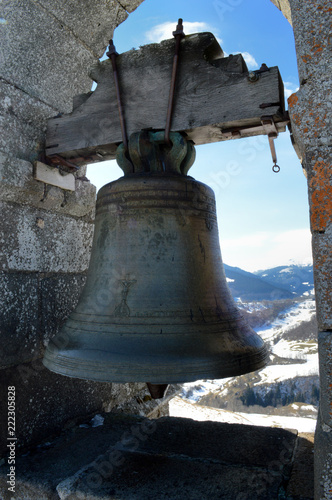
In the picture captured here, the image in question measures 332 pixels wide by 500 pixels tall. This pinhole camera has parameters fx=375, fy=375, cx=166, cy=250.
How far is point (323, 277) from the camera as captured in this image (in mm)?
934

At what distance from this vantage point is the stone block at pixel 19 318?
150 centimetres

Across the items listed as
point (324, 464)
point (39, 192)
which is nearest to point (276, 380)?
point (39, 192)

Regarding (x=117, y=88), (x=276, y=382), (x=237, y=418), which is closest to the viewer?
(x=117, y=88)

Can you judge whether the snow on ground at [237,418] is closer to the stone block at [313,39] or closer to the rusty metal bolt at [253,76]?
the rusty metal bolt at [253,76]

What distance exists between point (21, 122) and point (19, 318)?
848mm

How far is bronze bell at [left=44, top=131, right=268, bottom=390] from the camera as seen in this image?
1.10m

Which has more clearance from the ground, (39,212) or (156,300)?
(39,212)

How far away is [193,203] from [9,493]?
123cm

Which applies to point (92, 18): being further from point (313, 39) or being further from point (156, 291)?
point (156, 291)

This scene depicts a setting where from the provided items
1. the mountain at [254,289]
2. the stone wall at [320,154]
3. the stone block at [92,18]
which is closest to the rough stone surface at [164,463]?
the stone wall at [320,154]

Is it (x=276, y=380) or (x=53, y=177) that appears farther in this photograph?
(x=276, y=380)

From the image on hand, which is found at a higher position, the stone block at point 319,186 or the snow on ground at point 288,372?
the stone block at point 319,186

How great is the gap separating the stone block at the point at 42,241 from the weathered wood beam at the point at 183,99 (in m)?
0.33

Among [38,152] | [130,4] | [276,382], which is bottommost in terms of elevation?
[276,382]
